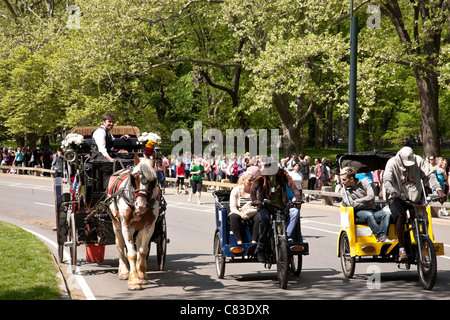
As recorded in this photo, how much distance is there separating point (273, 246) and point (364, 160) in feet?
9.28

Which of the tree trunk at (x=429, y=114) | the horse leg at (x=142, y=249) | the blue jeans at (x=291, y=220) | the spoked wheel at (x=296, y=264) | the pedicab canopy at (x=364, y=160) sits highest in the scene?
the tree trunk at (x=429, y=114)

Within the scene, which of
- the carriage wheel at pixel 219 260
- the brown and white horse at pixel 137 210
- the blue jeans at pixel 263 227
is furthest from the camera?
the carriage wheel at pixel 219 260

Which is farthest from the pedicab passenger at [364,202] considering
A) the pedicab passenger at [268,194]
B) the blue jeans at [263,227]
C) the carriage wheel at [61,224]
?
the carriage wheel at [61,224]

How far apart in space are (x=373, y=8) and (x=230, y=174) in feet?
30.5

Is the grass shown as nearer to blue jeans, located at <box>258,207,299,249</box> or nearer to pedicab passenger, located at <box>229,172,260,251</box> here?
pedicab passenger, located at <box>229,172,260,251</box>

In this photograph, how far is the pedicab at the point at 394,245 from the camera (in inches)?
360

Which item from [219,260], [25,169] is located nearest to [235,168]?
[219,260]

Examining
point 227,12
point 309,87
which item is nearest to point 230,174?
point 309,87

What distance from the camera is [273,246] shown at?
32.1 ft

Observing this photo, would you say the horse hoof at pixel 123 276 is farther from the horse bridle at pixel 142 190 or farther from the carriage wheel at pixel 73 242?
the horse bridle at pixel 142 190

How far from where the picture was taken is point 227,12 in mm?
29578

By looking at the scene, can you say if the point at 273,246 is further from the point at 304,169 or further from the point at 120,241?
the point at 304,169

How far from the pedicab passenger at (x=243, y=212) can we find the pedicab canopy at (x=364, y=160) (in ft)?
5.92

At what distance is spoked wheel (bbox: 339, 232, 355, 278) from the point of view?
403 inches
